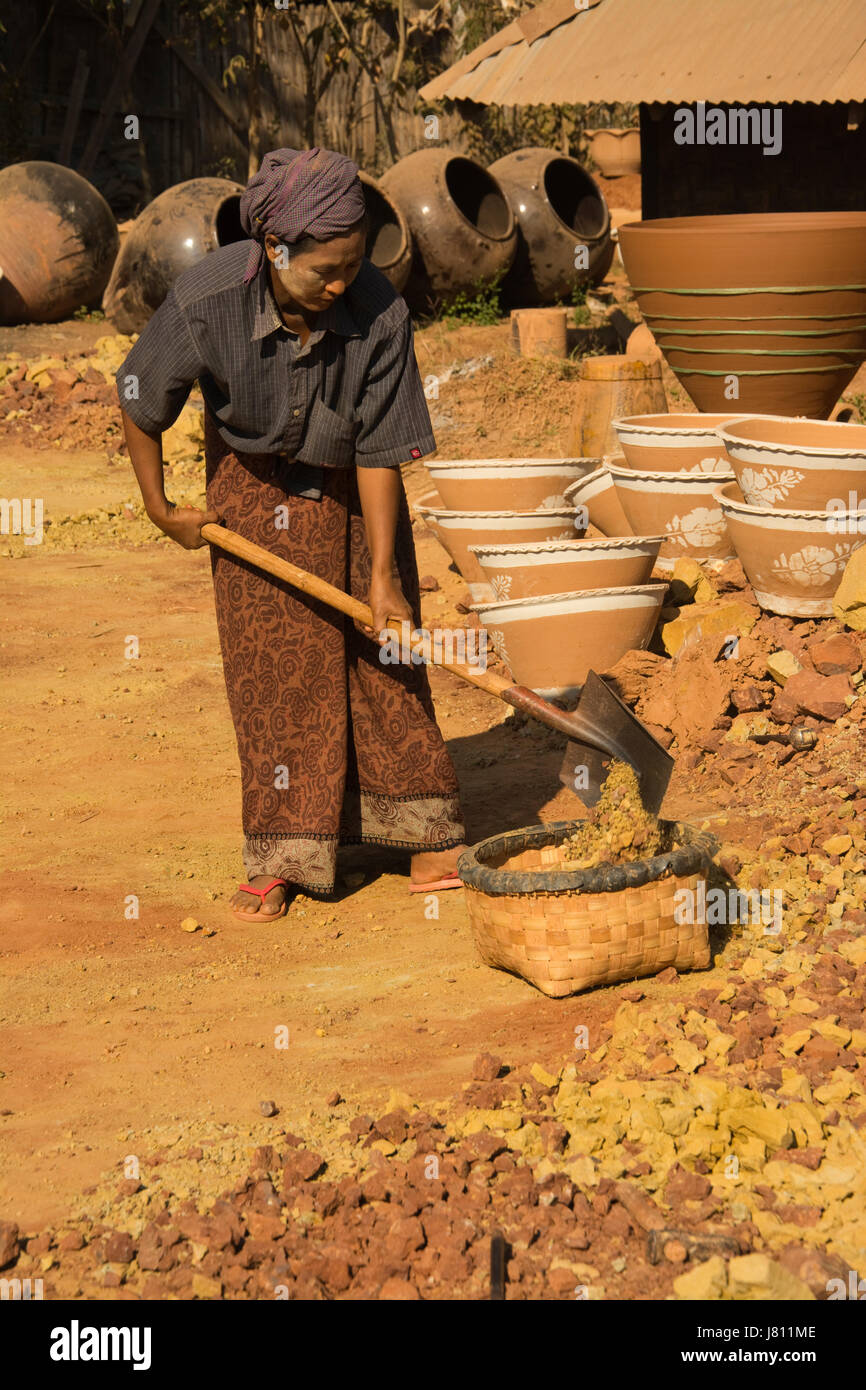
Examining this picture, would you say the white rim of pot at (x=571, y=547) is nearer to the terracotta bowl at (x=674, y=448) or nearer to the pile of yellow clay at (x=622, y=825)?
the terracotta bowl at (x=674, y=448)

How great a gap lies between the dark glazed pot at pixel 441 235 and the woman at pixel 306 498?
7.16 m

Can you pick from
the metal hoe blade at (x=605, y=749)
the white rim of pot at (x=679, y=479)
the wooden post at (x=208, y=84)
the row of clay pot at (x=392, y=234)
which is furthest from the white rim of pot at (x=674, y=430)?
the wooden post at (x=208, y=84)

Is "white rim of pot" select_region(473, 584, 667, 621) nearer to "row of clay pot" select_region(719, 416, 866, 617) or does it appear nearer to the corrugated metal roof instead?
"row of clay pot" select_region(719, 416, 866, 617)

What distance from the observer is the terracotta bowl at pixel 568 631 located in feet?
15.1

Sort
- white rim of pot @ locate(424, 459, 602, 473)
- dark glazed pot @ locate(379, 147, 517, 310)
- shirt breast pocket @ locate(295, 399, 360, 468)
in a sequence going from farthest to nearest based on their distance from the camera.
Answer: dark glazed pot @ locate(379, 147, 517, 310) → white rim of pot @ locate(424, 459, 602, 473) → shirt breast pocket @ locate(295, 399, 360, 468)

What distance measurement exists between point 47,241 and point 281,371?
8.45m

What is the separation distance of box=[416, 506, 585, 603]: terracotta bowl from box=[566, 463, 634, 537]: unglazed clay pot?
0.11m

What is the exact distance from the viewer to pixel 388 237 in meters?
10.4

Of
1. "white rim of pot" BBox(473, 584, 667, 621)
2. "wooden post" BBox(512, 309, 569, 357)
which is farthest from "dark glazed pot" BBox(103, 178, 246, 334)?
"white rim of pot" BBox(473, 584, 667, 621)

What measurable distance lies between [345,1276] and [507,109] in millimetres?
13788

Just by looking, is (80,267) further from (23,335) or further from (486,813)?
(486,813)

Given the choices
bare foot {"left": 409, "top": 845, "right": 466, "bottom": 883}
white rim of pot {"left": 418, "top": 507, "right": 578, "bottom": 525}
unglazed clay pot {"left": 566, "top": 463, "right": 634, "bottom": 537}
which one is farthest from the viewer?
unglazed clay pot {"left": 566, "top": 463, "right": 634, "bottom": 537}

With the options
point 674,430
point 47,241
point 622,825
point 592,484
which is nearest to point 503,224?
point 47,241

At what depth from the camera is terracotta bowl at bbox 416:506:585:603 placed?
5.29 meters
